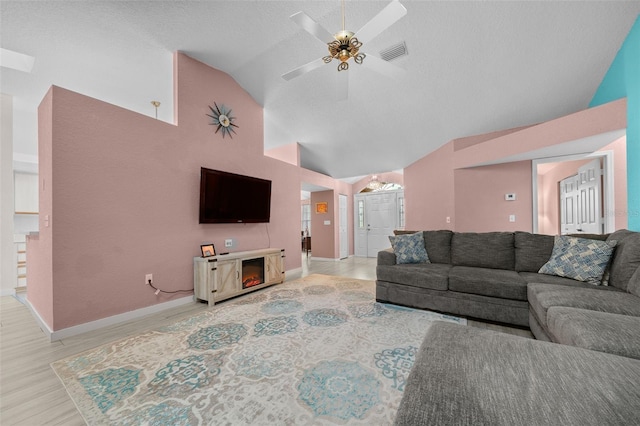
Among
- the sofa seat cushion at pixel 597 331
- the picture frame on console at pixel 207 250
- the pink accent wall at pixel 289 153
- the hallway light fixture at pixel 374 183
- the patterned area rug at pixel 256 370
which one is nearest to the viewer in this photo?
the sofa seat cushion at pixel 597 331

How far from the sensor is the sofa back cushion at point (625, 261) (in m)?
2.03

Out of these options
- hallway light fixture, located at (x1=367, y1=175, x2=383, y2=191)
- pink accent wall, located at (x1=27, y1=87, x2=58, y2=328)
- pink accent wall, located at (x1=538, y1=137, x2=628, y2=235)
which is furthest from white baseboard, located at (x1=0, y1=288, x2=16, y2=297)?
pink accent wall, located at (x1=538, y1=137, x2=628, y2=235)

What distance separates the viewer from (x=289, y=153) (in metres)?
5.57

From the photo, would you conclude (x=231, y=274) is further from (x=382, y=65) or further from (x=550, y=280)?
(x=550, y=280)

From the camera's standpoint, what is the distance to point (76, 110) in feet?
7.90

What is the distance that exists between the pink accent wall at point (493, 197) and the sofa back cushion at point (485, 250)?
1776mm

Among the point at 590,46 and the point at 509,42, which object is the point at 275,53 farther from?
the point at 590,46

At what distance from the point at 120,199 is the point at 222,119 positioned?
1821 mm

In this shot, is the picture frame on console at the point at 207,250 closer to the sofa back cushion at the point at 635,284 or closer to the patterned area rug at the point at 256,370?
the patterned area rug at the point at 256,370

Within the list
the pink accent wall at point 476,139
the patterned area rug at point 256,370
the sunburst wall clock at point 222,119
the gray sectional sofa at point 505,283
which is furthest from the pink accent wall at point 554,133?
the sunburst wall clock at point 222,119

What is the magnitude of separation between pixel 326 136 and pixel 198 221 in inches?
120

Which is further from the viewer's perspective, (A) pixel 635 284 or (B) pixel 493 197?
(B) pixel 493 197

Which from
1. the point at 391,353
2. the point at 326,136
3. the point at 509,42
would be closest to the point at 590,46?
the point at 509,42

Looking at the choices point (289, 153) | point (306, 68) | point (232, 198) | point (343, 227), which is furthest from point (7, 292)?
point (343, 227)
